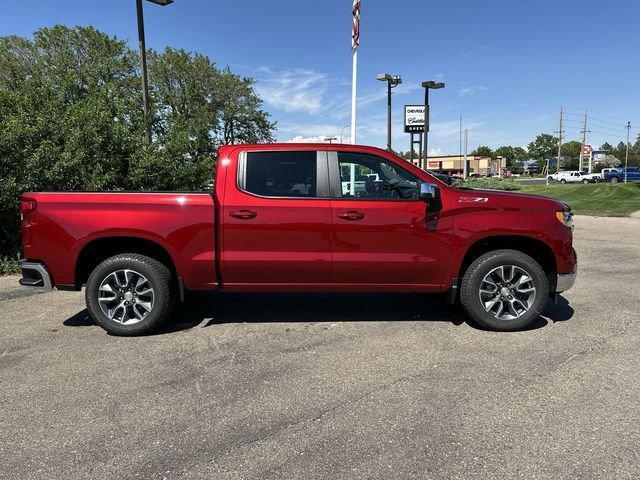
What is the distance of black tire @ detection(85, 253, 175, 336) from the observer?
4.75m

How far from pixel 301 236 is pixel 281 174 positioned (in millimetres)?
647

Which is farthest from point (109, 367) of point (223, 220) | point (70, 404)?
point (223, 220)

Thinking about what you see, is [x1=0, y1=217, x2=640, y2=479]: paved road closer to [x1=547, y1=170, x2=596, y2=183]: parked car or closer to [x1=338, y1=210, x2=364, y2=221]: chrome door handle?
[x1=338, y1=210, x2=364, y2=221]: chrome door handle

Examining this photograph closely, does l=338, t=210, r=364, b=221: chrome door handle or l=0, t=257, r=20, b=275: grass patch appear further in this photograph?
l=0, t=257, r=20, b=275: grass patch

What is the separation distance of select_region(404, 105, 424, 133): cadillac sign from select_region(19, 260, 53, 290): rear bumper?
742 inches

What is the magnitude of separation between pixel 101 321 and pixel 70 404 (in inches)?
56.9

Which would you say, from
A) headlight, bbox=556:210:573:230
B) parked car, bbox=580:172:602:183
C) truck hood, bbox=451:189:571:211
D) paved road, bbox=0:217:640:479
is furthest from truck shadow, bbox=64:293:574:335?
parked car, bbox=580:172:602:183

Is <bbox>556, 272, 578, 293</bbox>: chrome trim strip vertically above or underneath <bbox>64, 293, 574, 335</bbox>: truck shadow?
above

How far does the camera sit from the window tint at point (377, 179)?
4.80m

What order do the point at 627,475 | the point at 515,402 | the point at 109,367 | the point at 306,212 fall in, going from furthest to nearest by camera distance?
the point at 306,212
the point at 109,367
the point at 515,402
the point at 627,475

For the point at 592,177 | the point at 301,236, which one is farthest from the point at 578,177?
the point at 301,236

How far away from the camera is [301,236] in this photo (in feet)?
15.4

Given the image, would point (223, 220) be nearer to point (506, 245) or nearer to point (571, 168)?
point (506, 245)

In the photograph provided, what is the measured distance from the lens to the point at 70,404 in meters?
3.45
